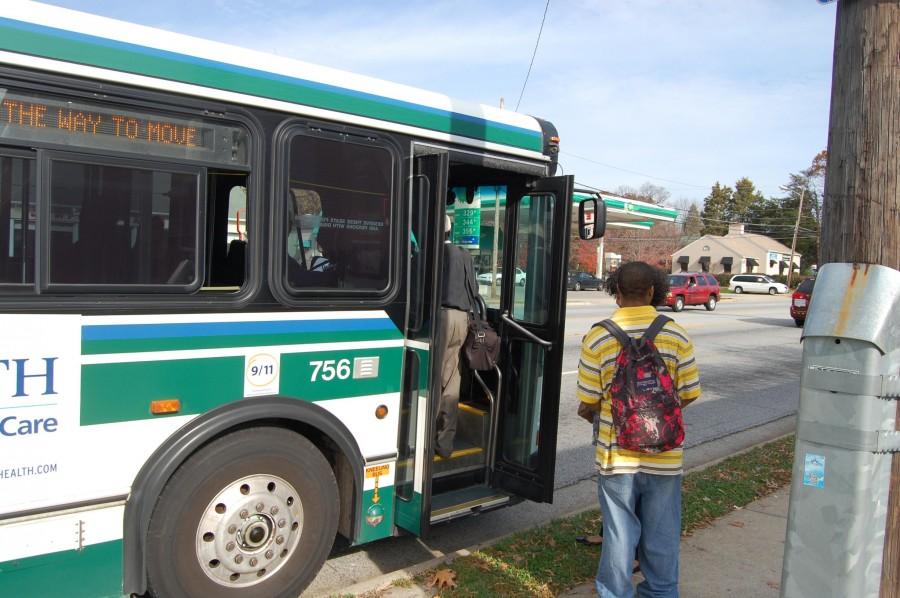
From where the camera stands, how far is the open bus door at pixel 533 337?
495 cm

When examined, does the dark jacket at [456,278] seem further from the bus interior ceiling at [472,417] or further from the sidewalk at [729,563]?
the sidewalk at [729,563]

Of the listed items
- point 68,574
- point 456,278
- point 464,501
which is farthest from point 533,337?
point 68,574

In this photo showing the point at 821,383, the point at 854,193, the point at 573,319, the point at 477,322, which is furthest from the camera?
the point at 573,319

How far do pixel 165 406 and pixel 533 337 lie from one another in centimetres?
253

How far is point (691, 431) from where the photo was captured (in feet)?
29.1

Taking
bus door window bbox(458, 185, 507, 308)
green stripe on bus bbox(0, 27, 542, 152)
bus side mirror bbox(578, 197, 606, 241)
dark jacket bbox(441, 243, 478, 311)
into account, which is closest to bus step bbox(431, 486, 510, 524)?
dark jacket bbox(441, 243, 478, 311)

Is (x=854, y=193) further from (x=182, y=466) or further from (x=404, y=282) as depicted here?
(x=182, y=466)

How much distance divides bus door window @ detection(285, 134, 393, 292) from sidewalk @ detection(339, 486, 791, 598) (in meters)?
1.75

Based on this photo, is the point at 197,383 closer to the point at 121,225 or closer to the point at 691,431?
the point at 121,225

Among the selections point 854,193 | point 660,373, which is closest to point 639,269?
point 660,373

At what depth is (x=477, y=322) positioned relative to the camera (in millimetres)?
5098

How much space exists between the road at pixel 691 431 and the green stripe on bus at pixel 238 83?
9.23 ft

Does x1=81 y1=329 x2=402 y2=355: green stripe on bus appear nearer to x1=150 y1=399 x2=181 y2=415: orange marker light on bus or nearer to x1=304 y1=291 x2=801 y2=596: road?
x1=150 y1=399 x2=181 y2=415: orange marker light on bus

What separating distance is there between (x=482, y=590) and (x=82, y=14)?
11.7ft
